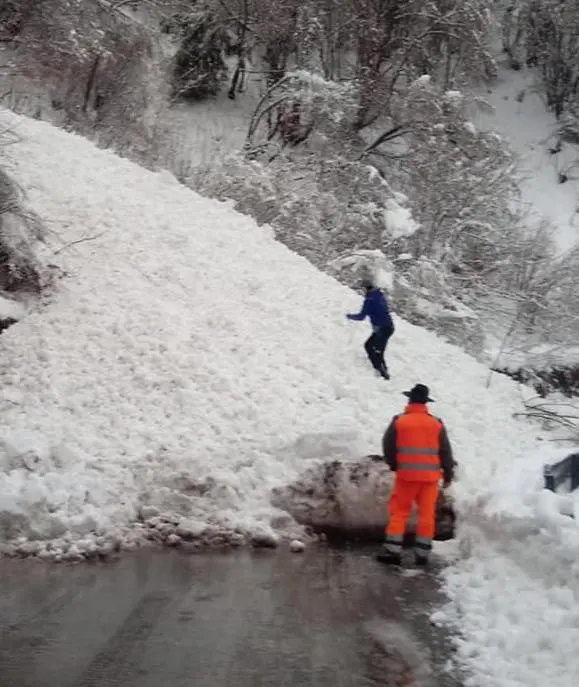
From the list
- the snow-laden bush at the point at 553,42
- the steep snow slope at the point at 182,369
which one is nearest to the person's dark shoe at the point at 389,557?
the steep snow slope at the point at 182,369

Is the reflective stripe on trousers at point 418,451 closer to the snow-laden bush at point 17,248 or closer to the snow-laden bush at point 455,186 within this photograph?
the snow-laden bush at point 17,248

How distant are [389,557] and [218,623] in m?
2.04

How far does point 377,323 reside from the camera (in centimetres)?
1184

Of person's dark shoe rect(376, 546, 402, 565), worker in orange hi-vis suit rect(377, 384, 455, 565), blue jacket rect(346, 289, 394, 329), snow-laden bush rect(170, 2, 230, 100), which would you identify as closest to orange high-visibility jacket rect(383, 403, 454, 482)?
worker in orange hi-vis suit rect(377, 384, 455, 565)

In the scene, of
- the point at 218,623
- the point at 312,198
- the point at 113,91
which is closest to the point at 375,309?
the point at 218,623

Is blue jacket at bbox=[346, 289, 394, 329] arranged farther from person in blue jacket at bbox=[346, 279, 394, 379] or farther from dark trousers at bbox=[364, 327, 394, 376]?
dark trousers at bbox=[364, 327, 394, 376]

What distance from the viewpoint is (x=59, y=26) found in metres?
13.2

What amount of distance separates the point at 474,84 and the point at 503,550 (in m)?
28.5

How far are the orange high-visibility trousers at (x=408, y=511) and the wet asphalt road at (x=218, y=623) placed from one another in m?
0.32

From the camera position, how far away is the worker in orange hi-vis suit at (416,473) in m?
6.91

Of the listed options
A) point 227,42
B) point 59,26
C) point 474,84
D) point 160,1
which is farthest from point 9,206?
point 474,84

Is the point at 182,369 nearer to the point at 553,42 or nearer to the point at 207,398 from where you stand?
the point at 207,398

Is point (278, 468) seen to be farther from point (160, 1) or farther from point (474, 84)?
point (474, 84)

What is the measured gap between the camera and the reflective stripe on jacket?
6.97m
